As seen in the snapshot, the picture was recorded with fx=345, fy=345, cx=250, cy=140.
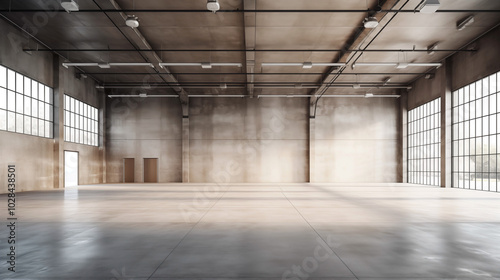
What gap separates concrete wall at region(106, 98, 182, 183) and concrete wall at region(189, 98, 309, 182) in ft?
5.93

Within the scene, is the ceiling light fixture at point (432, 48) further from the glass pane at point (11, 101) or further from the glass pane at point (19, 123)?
the glass pane at point (19, 123)

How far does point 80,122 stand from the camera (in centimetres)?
3144

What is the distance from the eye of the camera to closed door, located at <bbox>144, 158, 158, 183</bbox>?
36.3 metres

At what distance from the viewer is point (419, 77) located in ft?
106

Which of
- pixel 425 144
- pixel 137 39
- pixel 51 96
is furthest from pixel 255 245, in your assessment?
pixel 425 144

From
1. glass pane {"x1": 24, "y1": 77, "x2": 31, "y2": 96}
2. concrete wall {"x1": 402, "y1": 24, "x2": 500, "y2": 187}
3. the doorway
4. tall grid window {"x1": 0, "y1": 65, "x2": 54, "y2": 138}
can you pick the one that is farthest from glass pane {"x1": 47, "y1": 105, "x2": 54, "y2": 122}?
concrete wall {"x1": 402, "y1": 24, "x2": 500, "y2": 187}

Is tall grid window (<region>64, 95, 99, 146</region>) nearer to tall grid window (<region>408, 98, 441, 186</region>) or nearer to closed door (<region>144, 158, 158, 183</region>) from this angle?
closed door (<region>144, 158, 158, 183</region>)

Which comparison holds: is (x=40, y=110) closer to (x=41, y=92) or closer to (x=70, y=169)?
(x=41, y=92)

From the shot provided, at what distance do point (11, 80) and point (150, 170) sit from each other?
17103mm

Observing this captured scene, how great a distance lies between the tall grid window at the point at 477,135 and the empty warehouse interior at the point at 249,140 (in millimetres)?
134

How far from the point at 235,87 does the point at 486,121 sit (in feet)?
69.8

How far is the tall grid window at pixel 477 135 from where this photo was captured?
22197 millimetres

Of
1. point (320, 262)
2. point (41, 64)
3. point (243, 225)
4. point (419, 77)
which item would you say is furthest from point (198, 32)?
point (419, 77)

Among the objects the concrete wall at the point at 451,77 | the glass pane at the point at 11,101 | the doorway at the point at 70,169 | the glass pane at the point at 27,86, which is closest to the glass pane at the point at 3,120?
the glass pane at the point at 11,101
